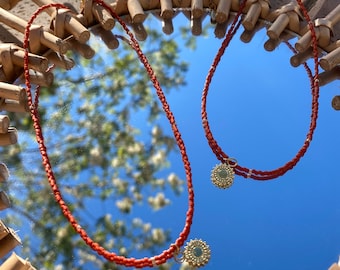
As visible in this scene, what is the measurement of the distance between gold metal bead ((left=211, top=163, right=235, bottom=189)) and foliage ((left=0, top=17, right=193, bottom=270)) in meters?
0.05

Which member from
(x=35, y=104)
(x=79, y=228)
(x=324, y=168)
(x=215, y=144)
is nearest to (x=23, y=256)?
(x=79, y=228)

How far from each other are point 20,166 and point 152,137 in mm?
206

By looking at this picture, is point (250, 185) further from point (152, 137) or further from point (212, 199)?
point (152, 137)

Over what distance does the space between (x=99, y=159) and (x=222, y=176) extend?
0.62 ft

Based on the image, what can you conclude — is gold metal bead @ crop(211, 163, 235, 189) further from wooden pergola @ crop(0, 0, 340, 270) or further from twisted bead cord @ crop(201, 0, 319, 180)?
wooden pergola @ crop(0, 0, 340, 270)

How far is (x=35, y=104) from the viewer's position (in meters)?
1.06

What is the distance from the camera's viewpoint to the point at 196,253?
97 cm

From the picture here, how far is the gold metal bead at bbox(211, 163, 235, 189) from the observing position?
1057mm

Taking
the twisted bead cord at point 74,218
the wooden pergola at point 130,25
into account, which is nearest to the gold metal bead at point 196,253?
the twisted bead cord at point 74,218

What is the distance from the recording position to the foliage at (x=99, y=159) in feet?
3.38

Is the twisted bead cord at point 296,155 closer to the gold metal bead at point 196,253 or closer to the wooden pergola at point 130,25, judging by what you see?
the wooden pergola at point 130,25

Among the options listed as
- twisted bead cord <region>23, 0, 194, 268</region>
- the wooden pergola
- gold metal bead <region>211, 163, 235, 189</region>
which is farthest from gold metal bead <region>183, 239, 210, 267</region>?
the wooden pergola

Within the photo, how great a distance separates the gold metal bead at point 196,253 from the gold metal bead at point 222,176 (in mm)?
116

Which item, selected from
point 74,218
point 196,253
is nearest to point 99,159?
point 74,218
